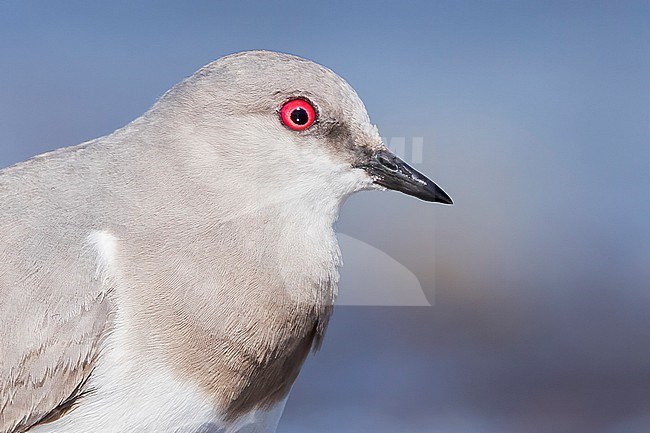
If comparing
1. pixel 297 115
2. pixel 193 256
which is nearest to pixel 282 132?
pixel 297 115

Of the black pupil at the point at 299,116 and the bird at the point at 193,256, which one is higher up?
the black pupil at the point at 299,116

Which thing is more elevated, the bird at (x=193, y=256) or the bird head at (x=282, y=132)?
the bird head at (x=282, y=132)

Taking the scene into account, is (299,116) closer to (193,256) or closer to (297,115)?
(297,115)

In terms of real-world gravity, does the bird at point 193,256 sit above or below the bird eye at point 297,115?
below

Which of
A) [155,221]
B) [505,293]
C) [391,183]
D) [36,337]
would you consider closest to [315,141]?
[391,183]

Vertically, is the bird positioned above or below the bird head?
below
